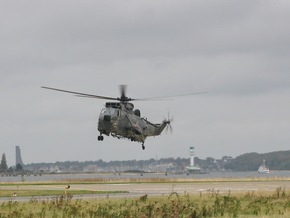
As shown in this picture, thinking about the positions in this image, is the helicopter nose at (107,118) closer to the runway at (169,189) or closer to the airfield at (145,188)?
the airfield at (145,188)

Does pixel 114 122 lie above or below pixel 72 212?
above

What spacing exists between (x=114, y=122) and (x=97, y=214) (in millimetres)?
32195

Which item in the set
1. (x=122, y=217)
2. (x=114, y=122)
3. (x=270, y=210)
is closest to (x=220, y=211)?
(x=270, y=210)

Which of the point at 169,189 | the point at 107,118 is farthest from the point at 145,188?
the point at 107,118

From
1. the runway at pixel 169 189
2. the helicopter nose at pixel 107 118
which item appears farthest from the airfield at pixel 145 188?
the helicopter nose at pixel 107 118

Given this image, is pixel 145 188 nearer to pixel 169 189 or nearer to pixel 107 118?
pixel 169 189

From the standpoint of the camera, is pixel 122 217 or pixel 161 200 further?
pixel 161 200

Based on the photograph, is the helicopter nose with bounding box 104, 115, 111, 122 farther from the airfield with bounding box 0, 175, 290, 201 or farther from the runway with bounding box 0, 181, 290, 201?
the runway with bounding box 0, 181, 290, 201

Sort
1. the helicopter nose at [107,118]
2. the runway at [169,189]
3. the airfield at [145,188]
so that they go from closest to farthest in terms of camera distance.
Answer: the runway at [169,189] → the airfield at [145,188] → the helicopter nose at [107,118]

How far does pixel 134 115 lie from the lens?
66.8 meters

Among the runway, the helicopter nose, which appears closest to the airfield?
the runway

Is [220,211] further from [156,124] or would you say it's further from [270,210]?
[156,124]

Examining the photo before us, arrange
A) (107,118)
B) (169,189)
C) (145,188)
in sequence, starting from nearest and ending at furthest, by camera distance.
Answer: (169,189) < (107,118) < (145,188)

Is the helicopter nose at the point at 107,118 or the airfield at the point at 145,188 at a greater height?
the helicopter nose at the point at 107,118
